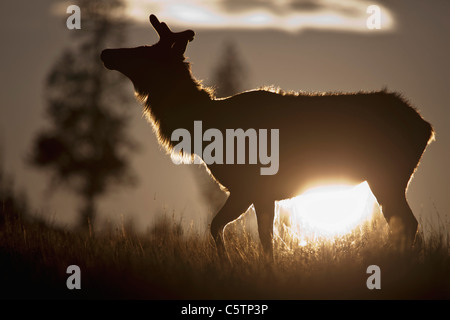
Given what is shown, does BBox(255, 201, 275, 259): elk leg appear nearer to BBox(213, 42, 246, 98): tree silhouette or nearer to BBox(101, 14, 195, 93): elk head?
BBox(101, 14, 195, 93): elk head

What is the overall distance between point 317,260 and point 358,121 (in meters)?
2.00

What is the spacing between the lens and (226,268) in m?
6.38

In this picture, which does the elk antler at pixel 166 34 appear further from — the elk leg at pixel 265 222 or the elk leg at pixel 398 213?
the elk leg at pixel 398 213

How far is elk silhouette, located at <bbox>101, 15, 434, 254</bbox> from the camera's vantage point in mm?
7379

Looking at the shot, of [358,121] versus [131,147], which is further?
[131,147]

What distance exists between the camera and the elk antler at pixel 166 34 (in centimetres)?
781

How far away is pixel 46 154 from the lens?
2208cm

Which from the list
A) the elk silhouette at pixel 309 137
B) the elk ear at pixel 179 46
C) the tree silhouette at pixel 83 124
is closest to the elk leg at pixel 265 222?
the elk silhouette at pixel 309 137

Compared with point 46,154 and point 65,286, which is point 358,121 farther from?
point 46,154

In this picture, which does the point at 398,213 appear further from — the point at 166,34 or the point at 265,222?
the point at 166,34

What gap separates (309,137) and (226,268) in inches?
84.3

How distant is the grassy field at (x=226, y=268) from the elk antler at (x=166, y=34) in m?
2.47
